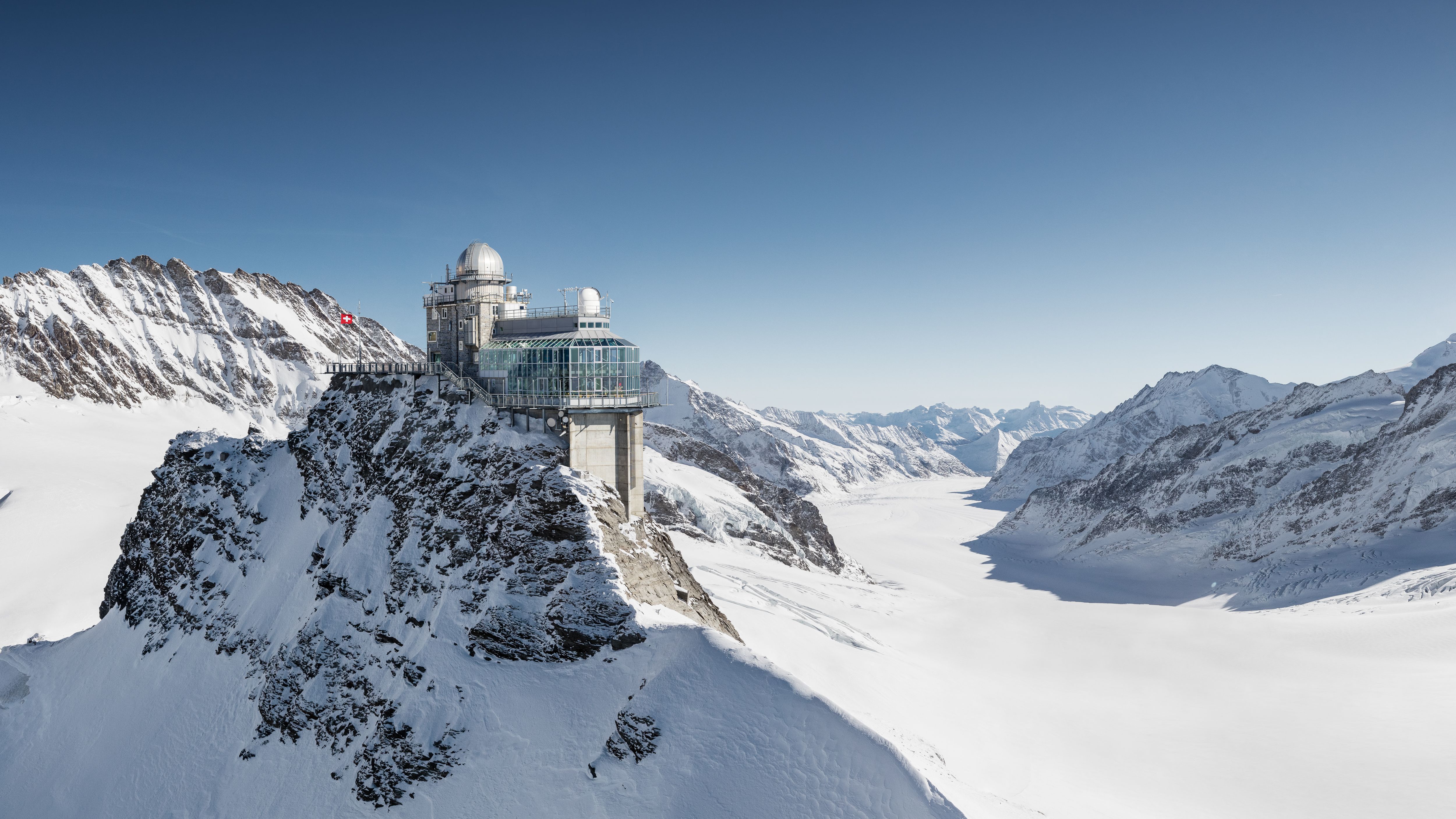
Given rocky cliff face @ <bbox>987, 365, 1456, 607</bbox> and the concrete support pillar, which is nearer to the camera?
the concrete support pillar

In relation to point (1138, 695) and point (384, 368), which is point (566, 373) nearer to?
point (384, 368)

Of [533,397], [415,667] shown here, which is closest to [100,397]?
[533,397]

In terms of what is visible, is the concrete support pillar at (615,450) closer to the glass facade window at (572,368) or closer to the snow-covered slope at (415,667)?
the glass facade window at (572,368)

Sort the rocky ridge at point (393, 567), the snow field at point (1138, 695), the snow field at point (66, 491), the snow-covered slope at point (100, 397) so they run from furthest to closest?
1. the snow-covered slope at point (100, 397)
2. the snow field at point (66, 491)
3. the snow field at point (1138, 695)
4. the rocky ridge at point (393, 567)

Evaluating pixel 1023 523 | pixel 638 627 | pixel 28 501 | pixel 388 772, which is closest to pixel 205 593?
pixel 388 772

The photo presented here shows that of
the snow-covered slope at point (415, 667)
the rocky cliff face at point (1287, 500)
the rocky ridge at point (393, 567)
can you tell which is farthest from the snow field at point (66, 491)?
the rocky cliff face at point (1287, 500)

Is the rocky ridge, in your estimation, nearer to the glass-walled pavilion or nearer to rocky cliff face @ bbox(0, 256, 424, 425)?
the glass-walled pavilion

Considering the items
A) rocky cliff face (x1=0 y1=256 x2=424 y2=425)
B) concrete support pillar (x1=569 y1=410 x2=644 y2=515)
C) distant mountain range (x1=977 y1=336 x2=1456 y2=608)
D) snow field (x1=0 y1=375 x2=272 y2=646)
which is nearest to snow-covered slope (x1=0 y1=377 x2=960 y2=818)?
concrete support pillar (x1=569 y1=410 x2=644 y2=515)
